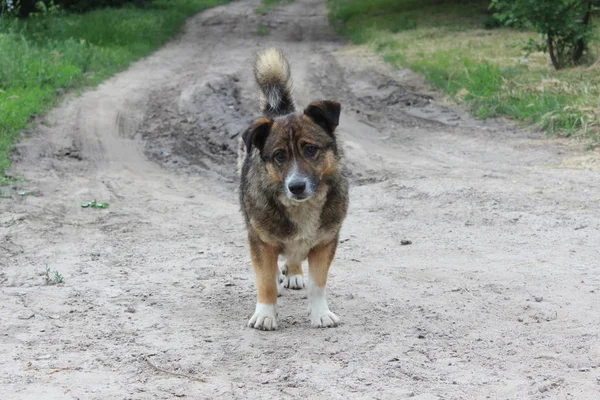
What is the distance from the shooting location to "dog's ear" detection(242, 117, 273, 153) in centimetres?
579

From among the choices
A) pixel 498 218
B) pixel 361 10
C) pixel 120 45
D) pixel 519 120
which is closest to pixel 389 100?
pixel 519 120

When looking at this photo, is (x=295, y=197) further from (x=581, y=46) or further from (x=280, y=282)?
(x=581, y=46)

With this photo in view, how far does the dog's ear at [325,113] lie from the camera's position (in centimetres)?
584

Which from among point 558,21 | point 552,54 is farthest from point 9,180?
point 552,54

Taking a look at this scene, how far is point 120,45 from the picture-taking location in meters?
22.5

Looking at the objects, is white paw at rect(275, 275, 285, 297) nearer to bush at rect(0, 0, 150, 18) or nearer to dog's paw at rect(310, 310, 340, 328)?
dog's paw at rect(310, 310, 340, 328)

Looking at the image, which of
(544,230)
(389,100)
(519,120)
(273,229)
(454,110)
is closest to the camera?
(273,229)

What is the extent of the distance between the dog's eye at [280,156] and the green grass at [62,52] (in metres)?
5.92

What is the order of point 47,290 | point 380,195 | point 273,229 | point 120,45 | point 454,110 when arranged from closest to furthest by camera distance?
1. point 273,229
2. point 47,290
3. point 380,195
4. point 454,110
5. point 120,45

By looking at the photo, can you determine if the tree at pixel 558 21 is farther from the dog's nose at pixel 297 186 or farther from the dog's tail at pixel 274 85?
the dog's nose at pixel 297 186

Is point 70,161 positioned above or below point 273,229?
below

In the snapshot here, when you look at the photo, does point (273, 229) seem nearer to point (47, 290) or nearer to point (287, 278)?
point (287, 278)

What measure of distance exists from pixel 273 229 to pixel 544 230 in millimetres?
3523

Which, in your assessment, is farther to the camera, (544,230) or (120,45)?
(120,45)
